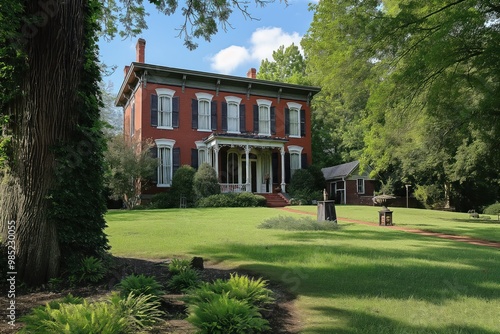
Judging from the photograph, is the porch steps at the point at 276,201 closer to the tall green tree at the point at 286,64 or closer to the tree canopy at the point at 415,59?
the tree canopy at the point at 415,59

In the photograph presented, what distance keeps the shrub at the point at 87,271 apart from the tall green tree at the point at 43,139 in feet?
0.89

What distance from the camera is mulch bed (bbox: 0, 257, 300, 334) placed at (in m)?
3.58

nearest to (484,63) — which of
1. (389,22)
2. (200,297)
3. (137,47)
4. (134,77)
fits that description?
(389,22)

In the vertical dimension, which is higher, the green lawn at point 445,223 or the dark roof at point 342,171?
the dark roof at point 342,171

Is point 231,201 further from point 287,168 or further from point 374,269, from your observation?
point 374,269

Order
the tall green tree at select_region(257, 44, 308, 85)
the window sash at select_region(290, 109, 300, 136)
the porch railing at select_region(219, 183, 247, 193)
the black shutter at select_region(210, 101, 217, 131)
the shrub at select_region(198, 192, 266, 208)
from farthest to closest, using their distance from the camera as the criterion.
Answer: the tall green tree at select_region(257, 44, 308, 85) < the window sash at select_region(290, 109, 300, 136) < the black shutter at select_region(210, 101, 217, 131) < the porch railing at select_region(219, 183, 247, 193) < the shrub at select_region(198, 192, 266, 208)

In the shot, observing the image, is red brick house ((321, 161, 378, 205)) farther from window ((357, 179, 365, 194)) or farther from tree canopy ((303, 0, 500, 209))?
tree canopy ((303, 0, 500, 209))

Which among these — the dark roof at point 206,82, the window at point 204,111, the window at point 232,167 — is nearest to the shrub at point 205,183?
the window at point 232,167

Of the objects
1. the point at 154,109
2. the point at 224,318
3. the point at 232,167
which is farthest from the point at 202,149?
the point at 224,318

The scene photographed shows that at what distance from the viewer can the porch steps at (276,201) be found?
24.3 m

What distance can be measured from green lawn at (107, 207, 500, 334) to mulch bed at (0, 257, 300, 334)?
176 millimetres

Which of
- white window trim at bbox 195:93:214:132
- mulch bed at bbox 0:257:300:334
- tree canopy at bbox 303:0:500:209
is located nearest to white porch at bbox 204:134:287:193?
white window trim at bbox 195:93:214:132

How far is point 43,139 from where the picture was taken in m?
4.99

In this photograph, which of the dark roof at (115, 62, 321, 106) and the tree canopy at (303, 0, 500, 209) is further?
the dark roof at (115, 62, 321, 106)
